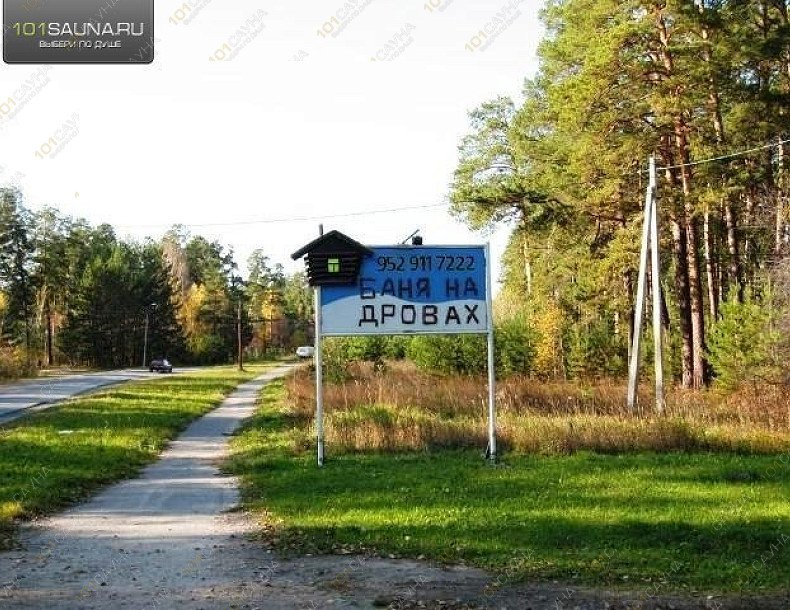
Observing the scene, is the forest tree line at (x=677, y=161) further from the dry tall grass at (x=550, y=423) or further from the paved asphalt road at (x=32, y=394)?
the paved asphalt road at (x=32, y=394)

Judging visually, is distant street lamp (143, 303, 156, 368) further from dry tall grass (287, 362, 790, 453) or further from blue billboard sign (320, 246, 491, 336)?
blue billboard sign (320, 246, 491, 336)

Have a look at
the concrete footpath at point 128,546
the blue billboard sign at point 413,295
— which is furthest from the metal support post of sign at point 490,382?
the concrete footpath at point 128,546

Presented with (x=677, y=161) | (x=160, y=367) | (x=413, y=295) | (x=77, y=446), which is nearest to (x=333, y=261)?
(x=413, y=295)

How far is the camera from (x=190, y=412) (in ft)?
101

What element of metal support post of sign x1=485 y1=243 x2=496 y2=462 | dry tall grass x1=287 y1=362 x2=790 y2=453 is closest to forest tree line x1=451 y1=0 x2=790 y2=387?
dry tall grass x1=287 y1=362 x2=790 y2=453

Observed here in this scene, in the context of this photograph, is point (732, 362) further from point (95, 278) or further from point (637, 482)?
point (95, 278)

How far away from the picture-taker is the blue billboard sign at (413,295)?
15914mm

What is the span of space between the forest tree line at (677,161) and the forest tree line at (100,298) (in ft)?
132

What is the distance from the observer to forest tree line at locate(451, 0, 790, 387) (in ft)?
89.5

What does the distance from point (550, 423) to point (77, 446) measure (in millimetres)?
10332

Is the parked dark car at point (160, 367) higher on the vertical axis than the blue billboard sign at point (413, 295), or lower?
lower

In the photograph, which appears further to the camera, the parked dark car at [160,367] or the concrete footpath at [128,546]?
the parked dark car at [160,367]

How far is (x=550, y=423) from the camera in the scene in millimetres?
16938

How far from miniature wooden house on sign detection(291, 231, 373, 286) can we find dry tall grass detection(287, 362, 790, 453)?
123 inches
